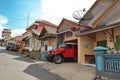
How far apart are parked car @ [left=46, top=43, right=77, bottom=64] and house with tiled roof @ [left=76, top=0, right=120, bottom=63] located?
1.68 meters

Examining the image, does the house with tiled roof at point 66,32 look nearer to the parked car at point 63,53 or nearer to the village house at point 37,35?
the parked car at point 63,53

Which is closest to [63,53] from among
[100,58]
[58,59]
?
[58,59]

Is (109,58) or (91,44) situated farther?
(91,44)

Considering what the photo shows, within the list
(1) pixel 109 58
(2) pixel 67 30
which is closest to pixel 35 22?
(2) pixel 67 30

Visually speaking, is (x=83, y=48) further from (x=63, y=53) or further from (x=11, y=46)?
(x=11, y=46)

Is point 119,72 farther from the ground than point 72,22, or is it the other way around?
point 72,22

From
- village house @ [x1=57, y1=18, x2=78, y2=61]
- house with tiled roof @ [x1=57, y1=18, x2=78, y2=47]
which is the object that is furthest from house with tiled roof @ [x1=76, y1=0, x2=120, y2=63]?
house with tiled roof @ [x1=57, y1=18, x2=78, y2=47]

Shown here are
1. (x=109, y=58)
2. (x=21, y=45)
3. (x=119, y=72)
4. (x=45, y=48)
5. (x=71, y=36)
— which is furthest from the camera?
(x=21, y=45)

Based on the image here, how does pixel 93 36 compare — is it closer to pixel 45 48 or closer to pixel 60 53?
pixel 60 53

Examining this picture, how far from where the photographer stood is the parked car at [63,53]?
20666mm

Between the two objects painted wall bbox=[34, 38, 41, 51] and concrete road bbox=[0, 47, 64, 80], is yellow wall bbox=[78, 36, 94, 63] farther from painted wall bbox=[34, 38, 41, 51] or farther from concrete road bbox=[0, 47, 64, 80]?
painted wall bbox=[34, 38, 41, 51]

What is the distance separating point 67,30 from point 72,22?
1397 millimetres

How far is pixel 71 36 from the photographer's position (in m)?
22.8

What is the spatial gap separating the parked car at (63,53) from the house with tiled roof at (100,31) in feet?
5.52
